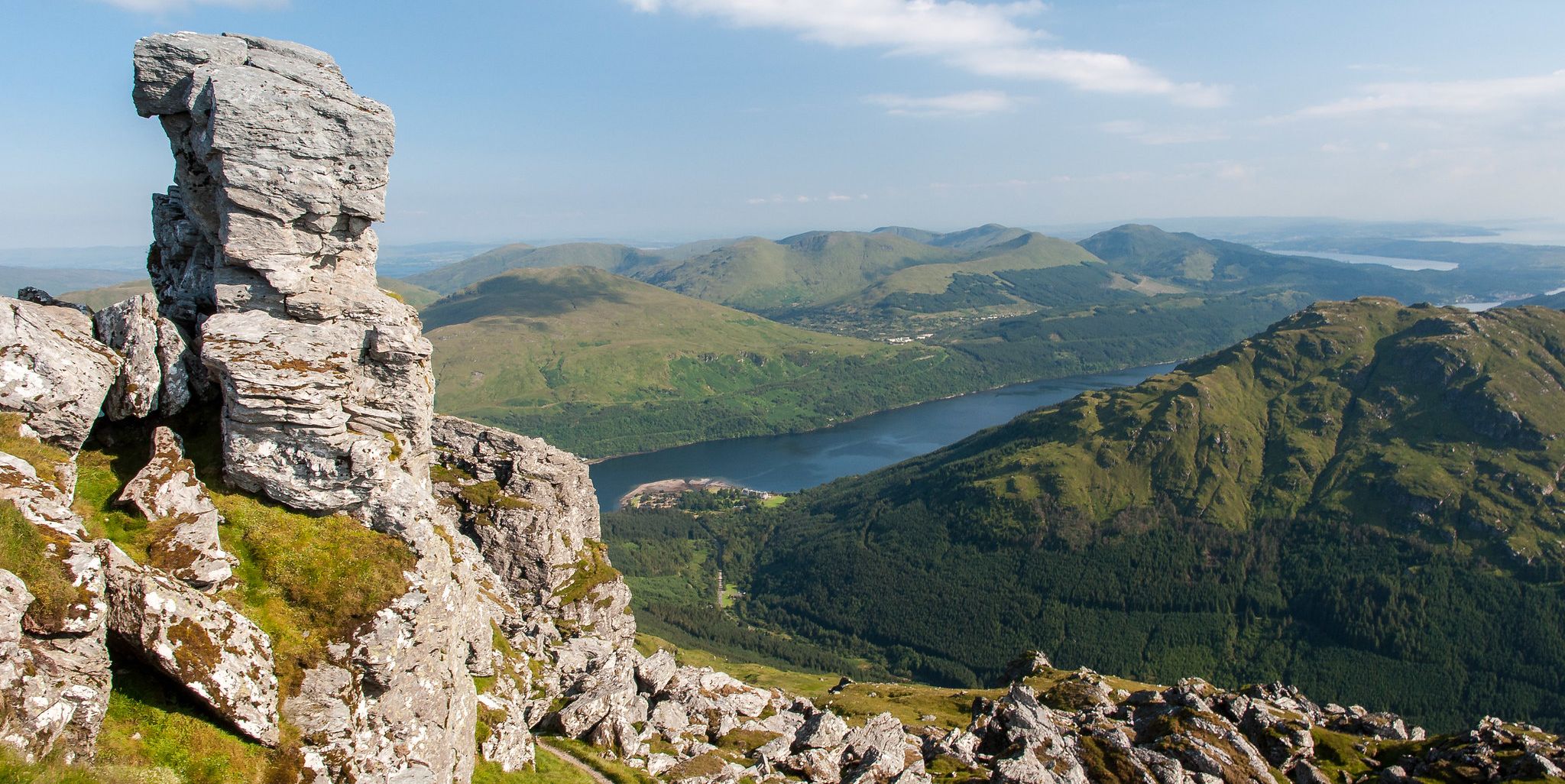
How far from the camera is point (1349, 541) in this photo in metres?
167

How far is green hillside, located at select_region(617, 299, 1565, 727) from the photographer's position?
136 meters

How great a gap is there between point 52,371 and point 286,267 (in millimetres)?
6467

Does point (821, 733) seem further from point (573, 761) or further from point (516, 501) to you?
point (516, 501)

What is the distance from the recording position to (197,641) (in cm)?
1867

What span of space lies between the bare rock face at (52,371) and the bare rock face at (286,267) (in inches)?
113

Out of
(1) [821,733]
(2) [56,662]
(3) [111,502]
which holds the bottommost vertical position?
(1) [821,733]

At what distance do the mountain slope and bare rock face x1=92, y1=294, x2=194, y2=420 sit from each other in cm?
14307

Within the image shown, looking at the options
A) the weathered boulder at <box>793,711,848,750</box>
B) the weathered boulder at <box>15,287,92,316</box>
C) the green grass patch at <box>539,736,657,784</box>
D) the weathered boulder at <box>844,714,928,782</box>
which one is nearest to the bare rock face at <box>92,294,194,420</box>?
the weathered boulder at <box>15,287,92,316</box>

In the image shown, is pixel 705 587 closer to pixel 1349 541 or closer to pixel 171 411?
pixel 1349 541

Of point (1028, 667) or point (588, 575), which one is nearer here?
point (588, 575)

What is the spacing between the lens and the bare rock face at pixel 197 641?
1789 cm

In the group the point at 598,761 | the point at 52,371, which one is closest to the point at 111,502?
the point at 52,371

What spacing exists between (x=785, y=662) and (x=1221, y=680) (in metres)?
78.9

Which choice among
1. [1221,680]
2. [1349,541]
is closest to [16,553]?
[1221,680]
